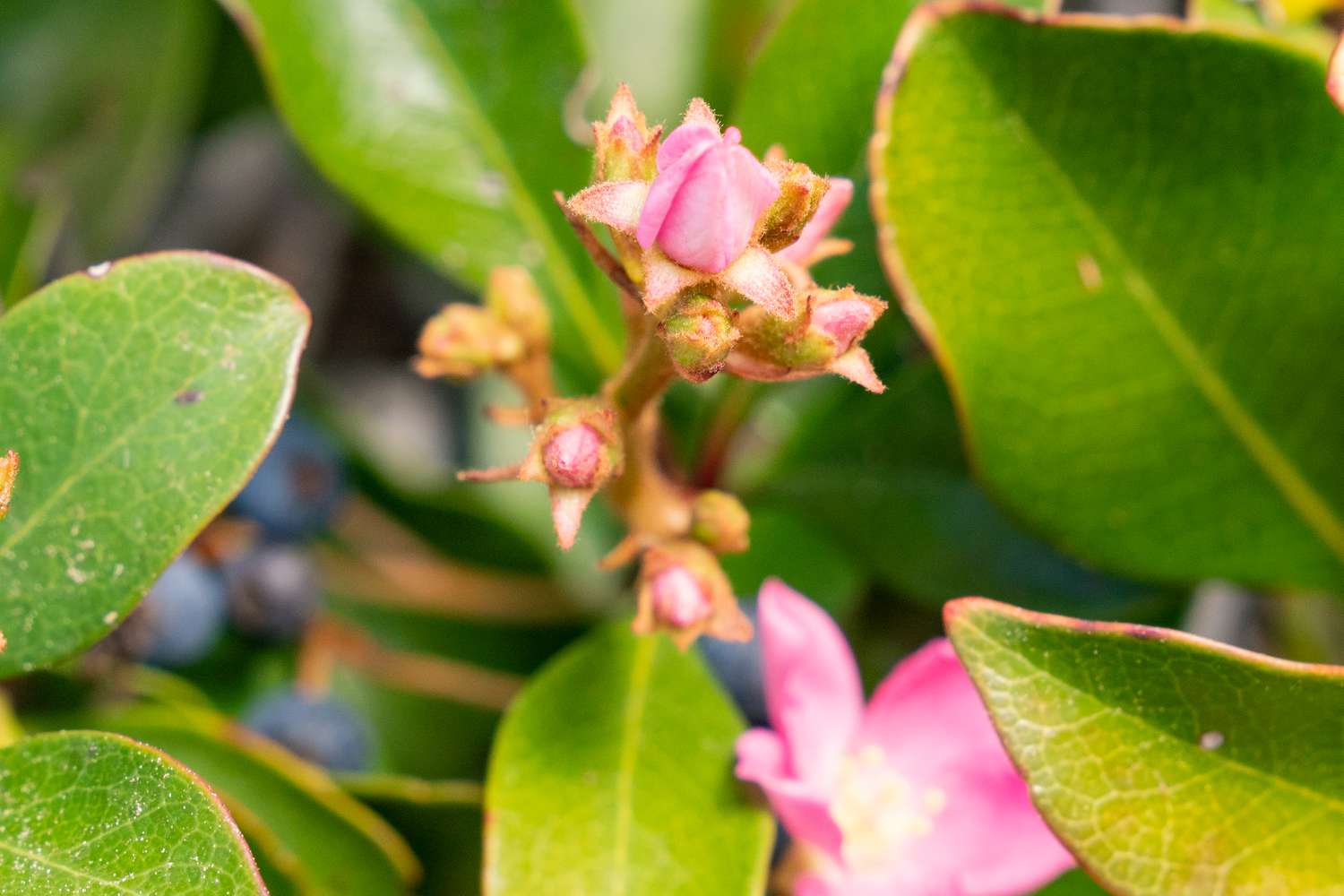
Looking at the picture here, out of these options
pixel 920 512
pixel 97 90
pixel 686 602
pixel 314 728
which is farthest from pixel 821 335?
pixel 97 90

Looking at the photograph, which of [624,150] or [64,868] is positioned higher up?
[624,150]

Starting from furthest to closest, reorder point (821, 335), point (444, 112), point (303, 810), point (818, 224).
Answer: point (444, 112)
point (303, 810)
point (818, 224)
point (821, 335)

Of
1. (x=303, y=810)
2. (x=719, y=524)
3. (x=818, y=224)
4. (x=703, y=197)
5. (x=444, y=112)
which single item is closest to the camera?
(x=703, y=197)

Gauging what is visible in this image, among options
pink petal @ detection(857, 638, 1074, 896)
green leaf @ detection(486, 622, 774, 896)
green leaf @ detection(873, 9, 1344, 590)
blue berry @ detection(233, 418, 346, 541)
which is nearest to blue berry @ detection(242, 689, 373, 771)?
blue berry @ detection(233, 418, 346, 541)

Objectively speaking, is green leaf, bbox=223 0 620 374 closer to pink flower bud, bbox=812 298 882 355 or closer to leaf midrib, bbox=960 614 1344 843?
pink flower bud, bbox=812 298 882 355

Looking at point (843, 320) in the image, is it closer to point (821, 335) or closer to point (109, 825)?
point (821, 335)

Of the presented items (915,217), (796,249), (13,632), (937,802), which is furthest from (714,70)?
(13,632)
